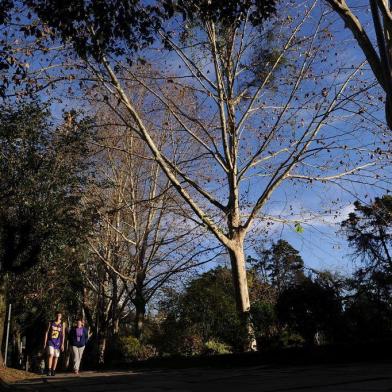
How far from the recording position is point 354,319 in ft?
32.1

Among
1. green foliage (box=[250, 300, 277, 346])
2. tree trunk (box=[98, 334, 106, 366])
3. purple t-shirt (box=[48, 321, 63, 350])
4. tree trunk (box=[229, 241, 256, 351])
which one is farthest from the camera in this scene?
tree trunk (box=[98, 334, 106, 366])

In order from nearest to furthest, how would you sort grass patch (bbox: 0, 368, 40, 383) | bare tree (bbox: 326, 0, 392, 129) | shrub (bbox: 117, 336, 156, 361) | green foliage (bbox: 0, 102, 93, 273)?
1. bare tree (bbox: 326, 0, 392, 129)
2. grass patch (bbox: 0, 368, 40, 383)
3. green foliage (bbox: 0, 102, 93, 273)
4. shrub (bbox: 117, 336, 156, 361)

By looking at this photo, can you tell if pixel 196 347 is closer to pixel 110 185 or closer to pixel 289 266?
pixel 110 185

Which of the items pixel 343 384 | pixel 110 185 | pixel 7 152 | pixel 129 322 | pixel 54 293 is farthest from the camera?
pixel 129 322

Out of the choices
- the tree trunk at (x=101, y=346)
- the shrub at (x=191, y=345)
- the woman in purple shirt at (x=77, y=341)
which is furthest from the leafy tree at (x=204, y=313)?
the woman in purple shirt at (x=77, y=341)

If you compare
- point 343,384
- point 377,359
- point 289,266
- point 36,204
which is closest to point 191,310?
point 36,204

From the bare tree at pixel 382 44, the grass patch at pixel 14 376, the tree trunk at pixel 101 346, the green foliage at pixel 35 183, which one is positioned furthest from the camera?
the tree trunk at pixel 101 346

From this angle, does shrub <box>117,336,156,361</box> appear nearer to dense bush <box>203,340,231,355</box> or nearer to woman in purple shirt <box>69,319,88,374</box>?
woman in purple shirt <box>69,319,88,374</box>

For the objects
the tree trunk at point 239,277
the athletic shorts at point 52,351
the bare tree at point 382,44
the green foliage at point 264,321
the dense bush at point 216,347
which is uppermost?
the bare tree at point 382,44

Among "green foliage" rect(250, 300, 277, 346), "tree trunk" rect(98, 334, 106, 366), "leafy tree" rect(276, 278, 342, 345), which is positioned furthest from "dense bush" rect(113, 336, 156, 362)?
"leafy tree" rect(276, 278, 342, 345)

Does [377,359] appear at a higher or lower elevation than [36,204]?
lower

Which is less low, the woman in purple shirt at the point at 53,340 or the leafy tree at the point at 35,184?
the leafy tree at the point at 35,184

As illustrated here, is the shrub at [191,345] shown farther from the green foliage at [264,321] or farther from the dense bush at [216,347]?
the green foliage at [264,321]

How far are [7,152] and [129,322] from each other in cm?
2218
